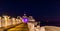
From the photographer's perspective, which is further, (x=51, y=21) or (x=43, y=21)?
(x=51, y=21)

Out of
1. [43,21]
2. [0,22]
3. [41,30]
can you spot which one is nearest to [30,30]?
[41,30]

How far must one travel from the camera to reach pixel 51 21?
1538 cm

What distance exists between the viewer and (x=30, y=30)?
3.91m

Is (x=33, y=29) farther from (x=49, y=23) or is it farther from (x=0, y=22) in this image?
(x=49, y=23)

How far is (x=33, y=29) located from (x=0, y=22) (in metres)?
1.01

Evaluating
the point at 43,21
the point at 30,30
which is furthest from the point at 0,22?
the point at 43,21

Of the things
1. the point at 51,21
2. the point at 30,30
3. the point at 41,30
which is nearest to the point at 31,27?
the point at 30,30

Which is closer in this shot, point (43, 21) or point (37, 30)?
point (37, 30)

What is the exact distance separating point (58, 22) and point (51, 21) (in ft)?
3.50

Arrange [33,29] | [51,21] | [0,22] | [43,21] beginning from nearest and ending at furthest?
[33,29]
[0,22]
[43,21]
[51,21]

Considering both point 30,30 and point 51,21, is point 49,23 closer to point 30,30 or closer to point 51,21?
point 51,21

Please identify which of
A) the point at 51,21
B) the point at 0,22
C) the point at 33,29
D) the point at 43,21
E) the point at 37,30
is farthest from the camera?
the point at 51,21

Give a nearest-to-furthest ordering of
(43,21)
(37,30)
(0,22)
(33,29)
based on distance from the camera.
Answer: (37,30), (33,29), (0,22), (43,21)

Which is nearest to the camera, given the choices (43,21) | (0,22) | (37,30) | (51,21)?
(37,30)
